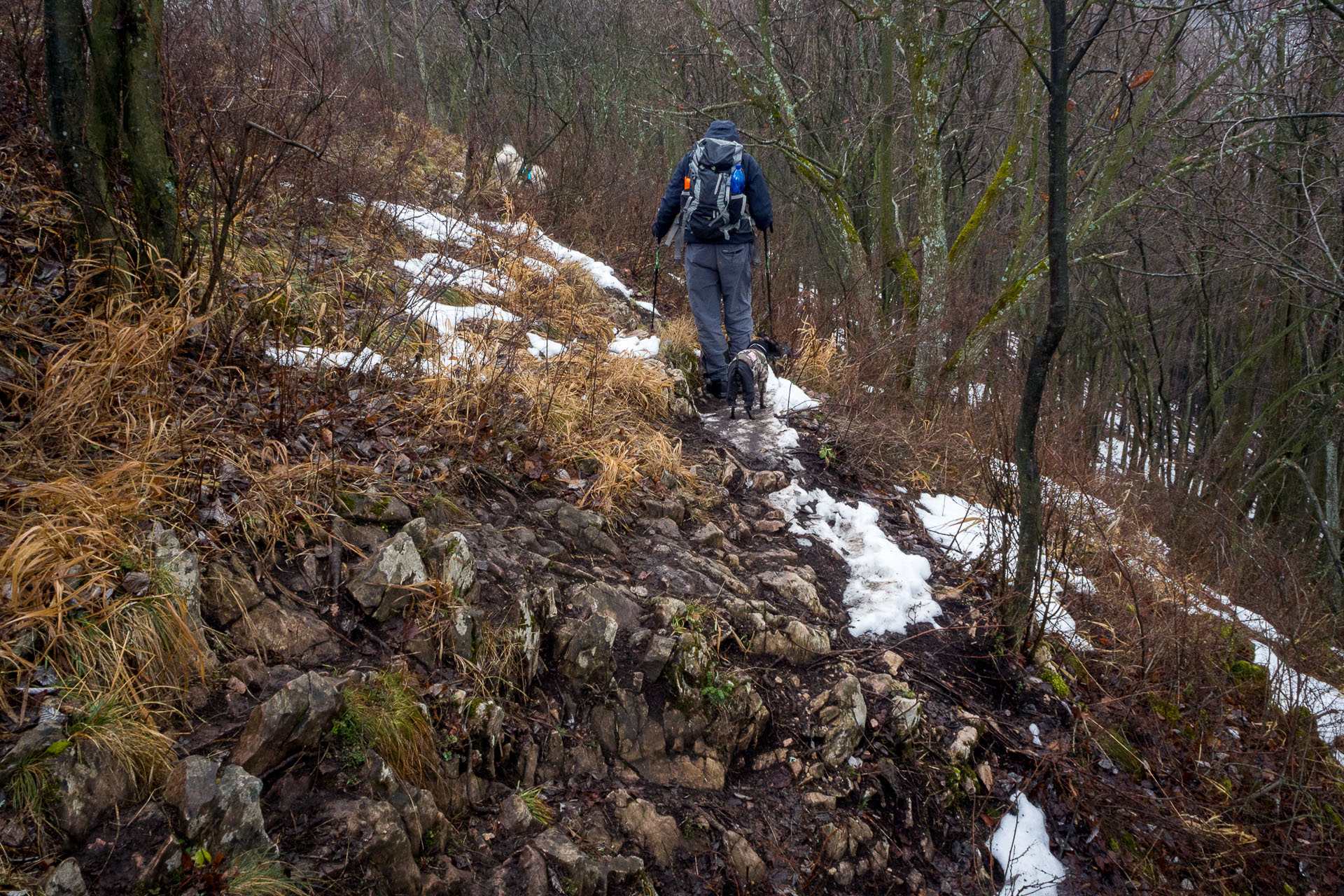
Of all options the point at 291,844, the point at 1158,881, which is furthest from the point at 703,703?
the point at 1158,881

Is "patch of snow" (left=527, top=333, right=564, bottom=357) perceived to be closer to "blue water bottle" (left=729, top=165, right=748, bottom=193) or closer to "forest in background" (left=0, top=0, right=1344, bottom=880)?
"forest in background" (left=0, top=0, right=1344, bottom=880)

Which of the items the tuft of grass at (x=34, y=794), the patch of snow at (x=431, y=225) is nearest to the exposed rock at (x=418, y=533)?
the tuft of grass at (x=34, y=794)

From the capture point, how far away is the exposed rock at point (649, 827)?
2.46m

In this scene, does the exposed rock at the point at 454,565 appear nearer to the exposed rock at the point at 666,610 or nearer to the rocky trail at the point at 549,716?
the rocky trail at the point at 549,716

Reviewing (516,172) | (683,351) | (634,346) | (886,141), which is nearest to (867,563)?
(683,351)

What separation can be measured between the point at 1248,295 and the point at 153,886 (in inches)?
545

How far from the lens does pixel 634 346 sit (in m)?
6.36

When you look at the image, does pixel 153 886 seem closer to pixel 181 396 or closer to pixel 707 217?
pixel 181 396

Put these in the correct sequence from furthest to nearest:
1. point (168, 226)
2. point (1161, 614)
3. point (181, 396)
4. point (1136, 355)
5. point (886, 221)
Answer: point (1136, 355)
point (886, 221)
point (1161, 614)
point (168, 226)
point (181, 396)

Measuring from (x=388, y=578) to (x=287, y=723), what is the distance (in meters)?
0.75

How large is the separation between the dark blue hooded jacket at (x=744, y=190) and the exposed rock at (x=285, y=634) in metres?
4.24

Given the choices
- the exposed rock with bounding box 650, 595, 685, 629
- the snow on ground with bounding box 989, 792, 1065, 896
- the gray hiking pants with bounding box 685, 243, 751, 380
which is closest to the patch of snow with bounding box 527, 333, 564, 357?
the gray hiking pants with bounding box 685, 243, 751, 380

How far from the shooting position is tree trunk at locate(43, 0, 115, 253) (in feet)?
9.05

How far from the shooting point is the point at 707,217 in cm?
553
